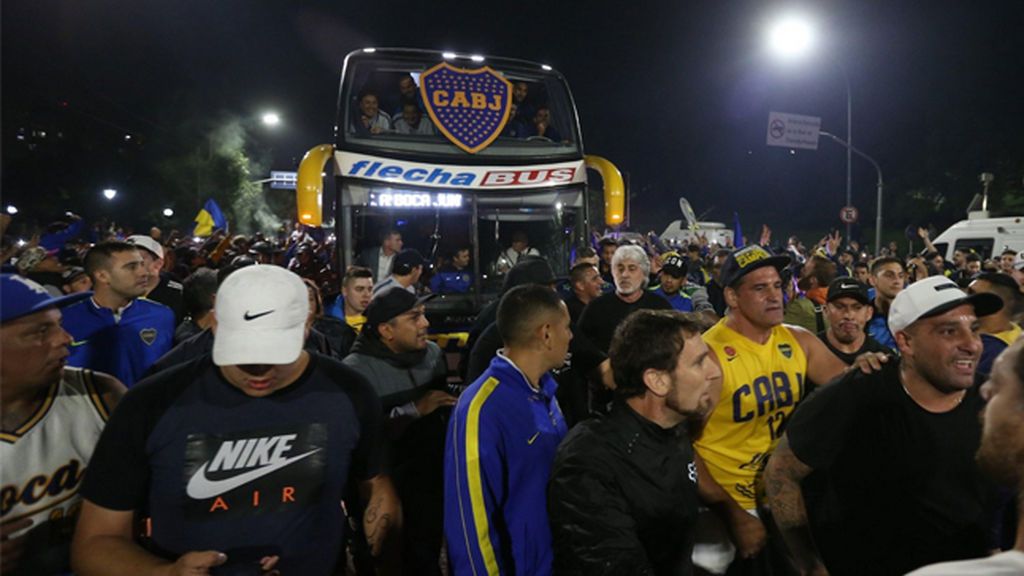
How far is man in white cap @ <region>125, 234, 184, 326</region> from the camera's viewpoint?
516 centimetres

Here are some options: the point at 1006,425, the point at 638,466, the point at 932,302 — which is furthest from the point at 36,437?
the point at 932,302

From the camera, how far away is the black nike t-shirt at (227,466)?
80.3 inches

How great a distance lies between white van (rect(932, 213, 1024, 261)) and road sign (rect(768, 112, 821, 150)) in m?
7.54

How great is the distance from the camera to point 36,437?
2.31 m

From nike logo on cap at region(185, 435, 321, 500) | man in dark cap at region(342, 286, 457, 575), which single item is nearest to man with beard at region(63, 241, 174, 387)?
man in dark cap at region(342, 286, 457, 575)

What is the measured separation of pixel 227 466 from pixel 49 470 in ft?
2.61

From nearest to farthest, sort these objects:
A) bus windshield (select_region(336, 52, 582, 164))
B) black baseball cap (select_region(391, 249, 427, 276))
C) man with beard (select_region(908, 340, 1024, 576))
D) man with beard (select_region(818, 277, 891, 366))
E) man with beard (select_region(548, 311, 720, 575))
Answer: man with beard (select_region(908, 340, 1024, 576)) < man with beard (select_region(548, 311, 720, 575)) < man with beard (select_region(818, 277, 891, 366)) < black baseball cap (select_region(391, 249, 427, 276)) < bus windshield (select_region(336, 52, 582, 164))

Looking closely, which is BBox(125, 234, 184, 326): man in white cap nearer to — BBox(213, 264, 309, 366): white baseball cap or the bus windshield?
the bus windshield

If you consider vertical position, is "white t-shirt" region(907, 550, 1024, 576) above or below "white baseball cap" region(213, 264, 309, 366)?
below

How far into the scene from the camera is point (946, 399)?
275cm

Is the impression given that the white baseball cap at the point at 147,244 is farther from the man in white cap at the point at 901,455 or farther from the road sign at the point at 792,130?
the road sign at the point at 792,130

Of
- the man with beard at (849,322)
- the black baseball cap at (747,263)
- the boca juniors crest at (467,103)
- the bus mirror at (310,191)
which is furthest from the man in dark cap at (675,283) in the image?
the bus mirror at (310,191)

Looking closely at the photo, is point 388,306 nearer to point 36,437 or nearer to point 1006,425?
point 36,437

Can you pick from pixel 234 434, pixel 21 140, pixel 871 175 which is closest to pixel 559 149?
pixel 234 434
